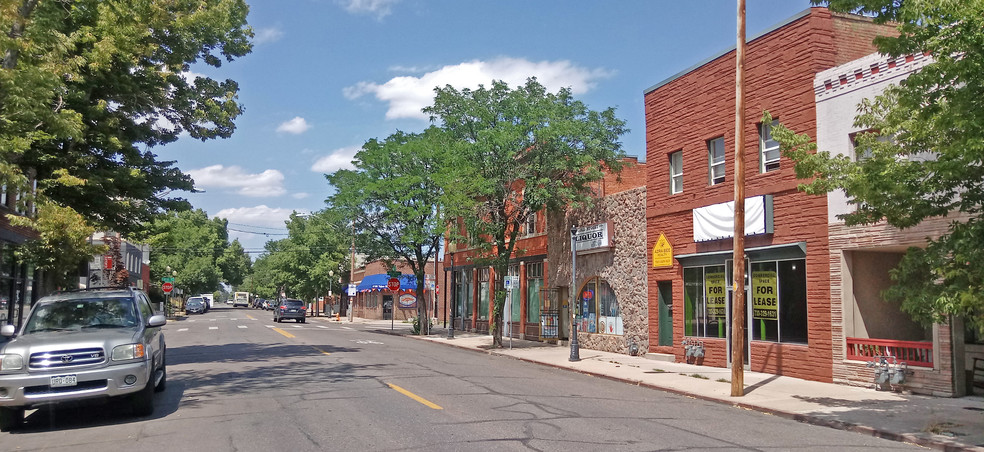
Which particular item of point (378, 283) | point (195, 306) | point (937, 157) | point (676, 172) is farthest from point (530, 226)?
point (195, 306)

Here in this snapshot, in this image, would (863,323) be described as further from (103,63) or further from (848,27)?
(103,63)

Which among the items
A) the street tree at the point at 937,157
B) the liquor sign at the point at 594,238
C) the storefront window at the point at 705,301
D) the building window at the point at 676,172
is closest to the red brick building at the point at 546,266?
the liquor sign at the point at 594,238

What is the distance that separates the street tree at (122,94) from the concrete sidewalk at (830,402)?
12.3m

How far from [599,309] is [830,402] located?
498 inches

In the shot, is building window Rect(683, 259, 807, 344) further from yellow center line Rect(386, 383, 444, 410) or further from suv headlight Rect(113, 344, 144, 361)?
suv headlight Rect(113, 344, 144, 361)

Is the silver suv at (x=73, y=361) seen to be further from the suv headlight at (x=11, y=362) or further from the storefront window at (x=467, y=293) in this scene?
the storefront window at (x=467, y=293)

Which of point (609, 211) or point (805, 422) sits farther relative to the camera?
point (609, 211)

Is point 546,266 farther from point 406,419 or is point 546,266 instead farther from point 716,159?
point 406,419

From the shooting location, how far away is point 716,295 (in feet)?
61.7

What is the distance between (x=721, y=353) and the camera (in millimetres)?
18516

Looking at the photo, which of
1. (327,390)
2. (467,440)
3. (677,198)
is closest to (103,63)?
(327,390)

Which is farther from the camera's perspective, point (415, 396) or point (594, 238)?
point (594, 238)

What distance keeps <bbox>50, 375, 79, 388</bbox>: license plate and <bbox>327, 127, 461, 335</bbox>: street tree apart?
65.3 feet

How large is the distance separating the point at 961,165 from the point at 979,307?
5.38ft
